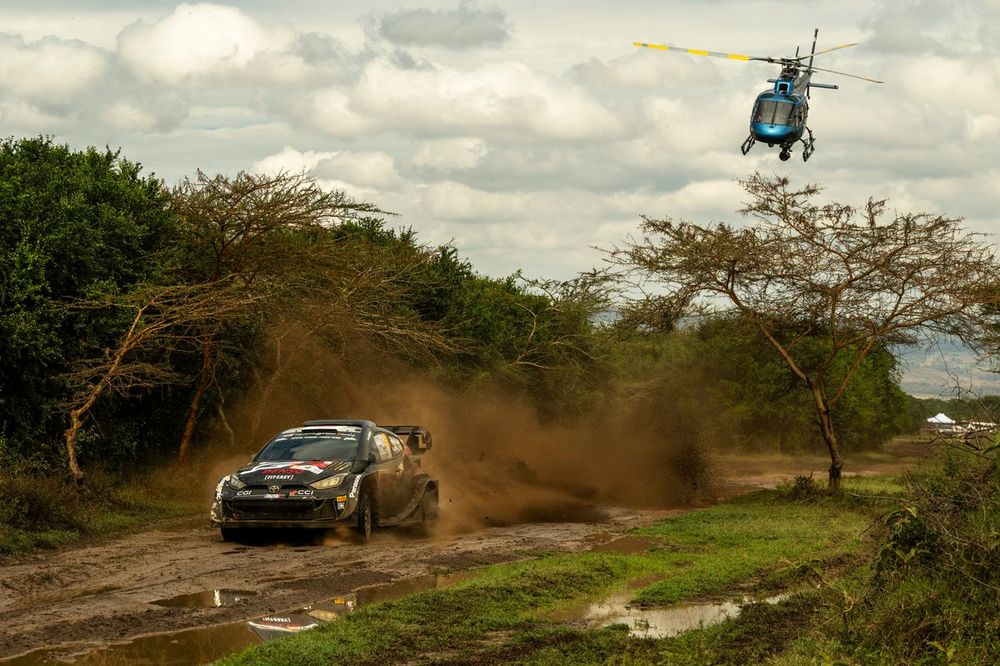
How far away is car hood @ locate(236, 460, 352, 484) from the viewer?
15.9m

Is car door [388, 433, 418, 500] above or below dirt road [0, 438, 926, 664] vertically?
above

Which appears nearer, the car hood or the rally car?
the rally car

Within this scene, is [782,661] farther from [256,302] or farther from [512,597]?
[256,302]

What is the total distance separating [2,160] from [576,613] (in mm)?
19383

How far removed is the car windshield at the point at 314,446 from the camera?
1695 cm

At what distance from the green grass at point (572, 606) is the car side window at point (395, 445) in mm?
3552

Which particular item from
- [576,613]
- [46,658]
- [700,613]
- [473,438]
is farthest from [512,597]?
[473,438]

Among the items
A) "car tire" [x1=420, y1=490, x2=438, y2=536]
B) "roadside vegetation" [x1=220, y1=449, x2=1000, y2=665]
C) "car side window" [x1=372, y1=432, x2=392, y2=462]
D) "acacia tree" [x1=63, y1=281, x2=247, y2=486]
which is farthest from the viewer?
"acacia tree" [x1=63, y1=281, x2=247, y2=486]

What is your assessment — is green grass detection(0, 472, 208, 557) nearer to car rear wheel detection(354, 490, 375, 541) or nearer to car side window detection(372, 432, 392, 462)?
car rear wheel detection(354, 490, 375, 541)

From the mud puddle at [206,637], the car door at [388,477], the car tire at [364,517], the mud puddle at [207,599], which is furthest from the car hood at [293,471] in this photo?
the mud puddle at [207,599]

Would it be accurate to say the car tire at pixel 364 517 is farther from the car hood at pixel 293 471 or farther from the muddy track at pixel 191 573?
the car hood at pixel 293 471

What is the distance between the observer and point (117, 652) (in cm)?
931

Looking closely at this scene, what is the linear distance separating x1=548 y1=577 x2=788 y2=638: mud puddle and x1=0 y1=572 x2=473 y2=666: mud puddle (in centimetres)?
190

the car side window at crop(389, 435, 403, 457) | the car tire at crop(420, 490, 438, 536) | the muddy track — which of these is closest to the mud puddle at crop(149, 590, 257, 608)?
the muddy track
